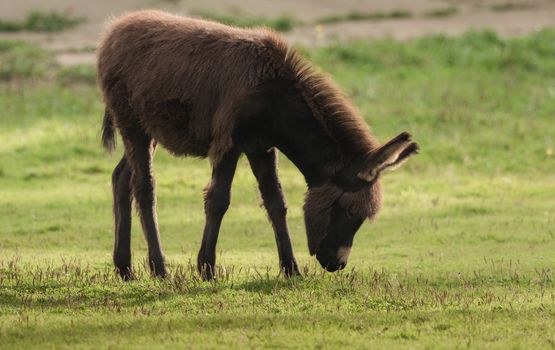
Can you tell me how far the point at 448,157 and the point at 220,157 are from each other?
29.1ft

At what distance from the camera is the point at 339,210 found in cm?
998

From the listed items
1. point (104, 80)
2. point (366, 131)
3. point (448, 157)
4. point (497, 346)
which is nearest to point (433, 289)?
point (366, 131)

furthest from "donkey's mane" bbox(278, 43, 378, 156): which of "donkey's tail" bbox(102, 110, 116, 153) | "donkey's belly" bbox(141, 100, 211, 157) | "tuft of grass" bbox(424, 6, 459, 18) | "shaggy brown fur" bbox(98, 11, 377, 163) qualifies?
"tuft of grass" bbox(424, 6, 459, 18)

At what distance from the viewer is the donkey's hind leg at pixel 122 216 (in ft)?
36.3

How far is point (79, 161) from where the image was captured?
17.9 meters

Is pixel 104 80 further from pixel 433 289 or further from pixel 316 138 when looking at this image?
pixel 433 289

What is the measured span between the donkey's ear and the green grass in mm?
918

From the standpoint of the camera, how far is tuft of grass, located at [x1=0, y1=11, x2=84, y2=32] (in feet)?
82.7

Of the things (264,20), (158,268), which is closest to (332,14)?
(264,20)

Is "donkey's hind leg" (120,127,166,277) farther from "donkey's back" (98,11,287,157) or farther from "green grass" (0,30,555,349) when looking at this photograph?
"green grass" (0,30,555,349)

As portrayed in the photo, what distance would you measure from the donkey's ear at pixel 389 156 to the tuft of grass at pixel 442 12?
1774 cm

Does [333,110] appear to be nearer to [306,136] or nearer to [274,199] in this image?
Result: [306,136]

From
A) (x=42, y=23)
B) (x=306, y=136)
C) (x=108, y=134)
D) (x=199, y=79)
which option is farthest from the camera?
(x=42, y=23)

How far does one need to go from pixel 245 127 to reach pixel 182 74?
90cm
